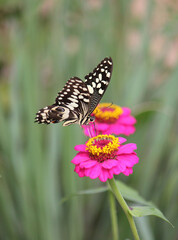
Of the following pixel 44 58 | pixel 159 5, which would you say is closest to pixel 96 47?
pixel 44 58

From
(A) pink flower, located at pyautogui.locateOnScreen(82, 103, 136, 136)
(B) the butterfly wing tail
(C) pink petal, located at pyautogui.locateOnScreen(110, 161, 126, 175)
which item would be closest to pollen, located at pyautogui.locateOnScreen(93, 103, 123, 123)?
(A) pink flower, located at pyautogui.locateOnScreen(82, 103, 136, 136)

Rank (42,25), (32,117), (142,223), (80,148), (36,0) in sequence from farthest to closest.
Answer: (42,25)
(36,0)
(32,117)
(142,223)
(80,148)

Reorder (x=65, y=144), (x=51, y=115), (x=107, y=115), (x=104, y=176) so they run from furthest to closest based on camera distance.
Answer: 1. (x=65, y=144)
2. (x=107, y=115)
3. (x=51, y=115)
4. (x=104, y=176)

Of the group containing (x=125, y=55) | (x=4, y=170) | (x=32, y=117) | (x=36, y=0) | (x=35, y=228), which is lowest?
(x=35, y=228)

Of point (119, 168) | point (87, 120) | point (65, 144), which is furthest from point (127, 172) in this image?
point (65, 144)

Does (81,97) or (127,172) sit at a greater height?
(81,97)

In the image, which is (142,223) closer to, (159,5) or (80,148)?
(80,148)

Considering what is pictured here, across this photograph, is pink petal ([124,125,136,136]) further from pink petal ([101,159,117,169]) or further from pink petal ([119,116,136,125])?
Result: pink petal ([101,159,117,169])

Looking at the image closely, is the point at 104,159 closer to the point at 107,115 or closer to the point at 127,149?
the point at 127,149
